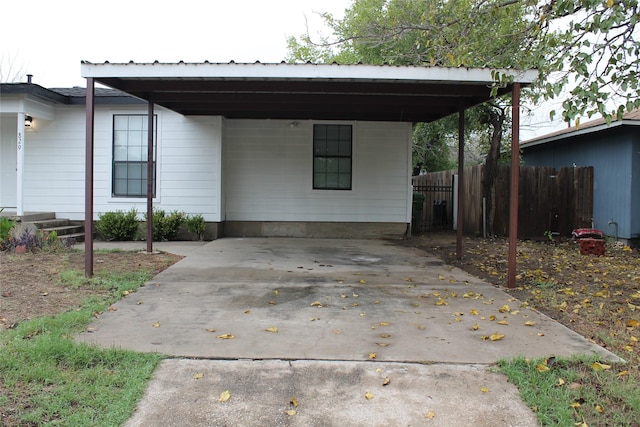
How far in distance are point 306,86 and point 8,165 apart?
326 inches

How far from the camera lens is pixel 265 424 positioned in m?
2.96

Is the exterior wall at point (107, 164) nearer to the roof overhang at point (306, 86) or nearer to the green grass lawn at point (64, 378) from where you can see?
the roof overhang at point (306, 86)

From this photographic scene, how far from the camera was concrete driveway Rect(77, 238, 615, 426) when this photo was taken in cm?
314

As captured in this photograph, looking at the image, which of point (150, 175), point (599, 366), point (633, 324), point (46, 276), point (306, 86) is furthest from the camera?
point (150, 175)

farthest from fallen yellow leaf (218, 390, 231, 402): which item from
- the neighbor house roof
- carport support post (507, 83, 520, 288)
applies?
the neighbor house roof

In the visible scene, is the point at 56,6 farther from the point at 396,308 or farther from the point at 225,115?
the point at 396,308

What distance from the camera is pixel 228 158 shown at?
12.2 metres

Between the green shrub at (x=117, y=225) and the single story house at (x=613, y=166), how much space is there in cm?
1049

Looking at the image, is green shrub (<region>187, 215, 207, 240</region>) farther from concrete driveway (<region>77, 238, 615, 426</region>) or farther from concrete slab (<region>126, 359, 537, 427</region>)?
concrete slab (<region>126, 359, 537, 427</region>)

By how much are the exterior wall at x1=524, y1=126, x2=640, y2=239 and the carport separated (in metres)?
4.78

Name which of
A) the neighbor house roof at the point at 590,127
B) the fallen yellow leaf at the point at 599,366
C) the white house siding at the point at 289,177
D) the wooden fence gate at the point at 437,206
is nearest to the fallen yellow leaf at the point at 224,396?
the fallen yellow leaf at the point at 599,366

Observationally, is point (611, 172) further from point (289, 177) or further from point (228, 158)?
point (228, 158)

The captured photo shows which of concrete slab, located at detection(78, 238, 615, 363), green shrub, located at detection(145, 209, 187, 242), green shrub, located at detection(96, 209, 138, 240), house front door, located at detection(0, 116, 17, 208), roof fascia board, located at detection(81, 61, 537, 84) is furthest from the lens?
house front door, located at detection(0, 116, 17, 208)

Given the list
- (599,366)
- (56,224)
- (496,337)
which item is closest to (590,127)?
(496,337)
